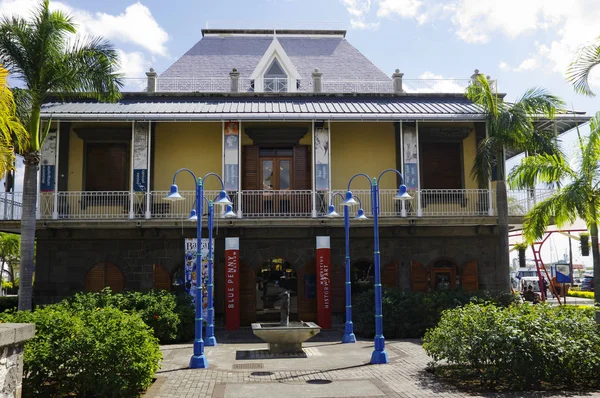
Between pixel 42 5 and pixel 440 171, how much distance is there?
1395 centimetres

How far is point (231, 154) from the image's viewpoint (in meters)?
18.6

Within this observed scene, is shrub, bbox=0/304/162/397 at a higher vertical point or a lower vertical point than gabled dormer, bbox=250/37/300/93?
lower

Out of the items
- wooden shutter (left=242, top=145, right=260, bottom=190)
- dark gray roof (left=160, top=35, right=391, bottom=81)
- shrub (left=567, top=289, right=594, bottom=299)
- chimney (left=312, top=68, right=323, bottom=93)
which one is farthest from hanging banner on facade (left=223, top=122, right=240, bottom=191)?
shrub (left=567, top=289, right=594, bottom=299)

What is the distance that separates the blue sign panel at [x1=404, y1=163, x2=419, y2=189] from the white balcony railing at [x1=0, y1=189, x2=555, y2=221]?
0.29m

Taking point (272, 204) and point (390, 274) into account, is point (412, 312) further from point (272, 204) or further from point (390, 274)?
point (272, 204)

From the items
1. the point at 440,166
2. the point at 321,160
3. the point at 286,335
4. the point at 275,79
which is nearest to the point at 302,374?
the point at 286,335

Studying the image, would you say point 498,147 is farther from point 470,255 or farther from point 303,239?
point 303,239

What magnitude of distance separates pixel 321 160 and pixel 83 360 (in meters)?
11.7

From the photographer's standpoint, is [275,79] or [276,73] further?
[276,73]

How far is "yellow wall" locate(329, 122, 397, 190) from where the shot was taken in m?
20.5

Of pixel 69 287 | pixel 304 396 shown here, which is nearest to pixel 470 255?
pixel 304 396

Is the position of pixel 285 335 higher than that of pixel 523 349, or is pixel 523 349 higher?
pixel 523 349

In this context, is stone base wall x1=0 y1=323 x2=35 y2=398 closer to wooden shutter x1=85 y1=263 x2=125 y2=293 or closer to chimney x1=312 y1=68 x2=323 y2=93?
wooden shutter x1=85 y1=263 x2=125 y2=293

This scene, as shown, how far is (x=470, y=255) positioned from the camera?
20.1 m
